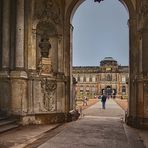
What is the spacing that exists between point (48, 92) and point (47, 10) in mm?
3464

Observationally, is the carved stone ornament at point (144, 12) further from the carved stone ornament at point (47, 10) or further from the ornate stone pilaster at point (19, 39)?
the ornate stone pilaster at point (19, 39)

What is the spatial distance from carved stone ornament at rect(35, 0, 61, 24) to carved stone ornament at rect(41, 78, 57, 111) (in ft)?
8.77

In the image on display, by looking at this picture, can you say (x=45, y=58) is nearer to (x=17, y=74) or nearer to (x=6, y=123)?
(x=17, y=74)

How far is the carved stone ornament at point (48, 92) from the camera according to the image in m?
14.7

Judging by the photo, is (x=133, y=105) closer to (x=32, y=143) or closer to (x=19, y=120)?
(x=19, y=120)

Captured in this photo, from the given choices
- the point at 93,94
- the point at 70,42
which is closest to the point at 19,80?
the point at 70,42

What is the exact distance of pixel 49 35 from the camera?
1582 centimetres

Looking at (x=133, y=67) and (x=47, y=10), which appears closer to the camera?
(x=47, y=10)

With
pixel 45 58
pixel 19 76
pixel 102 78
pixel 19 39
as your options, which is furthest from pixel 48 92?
pixel 102 78

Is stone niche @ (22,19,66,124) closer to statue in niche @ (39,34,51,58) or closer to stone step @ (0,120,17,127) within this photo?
statue in niche @ (39,34,51,58)

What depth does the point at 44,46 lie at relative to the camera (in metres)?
15.3

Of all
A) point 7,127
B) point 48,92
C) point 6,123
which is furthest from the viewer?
point 48,92

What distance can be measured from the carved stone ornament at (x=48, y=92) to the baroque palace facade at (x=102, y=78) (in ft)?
306

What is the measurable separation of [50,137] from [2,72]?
4.15m
